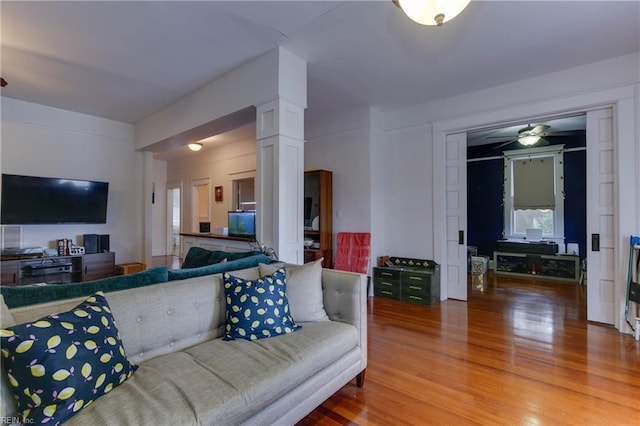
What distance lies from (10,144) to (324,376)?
5.56 m

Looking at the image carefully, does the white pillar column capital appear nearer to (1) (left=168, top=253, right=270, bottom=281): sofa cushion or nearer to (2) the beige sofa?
(1) (left=168, top=253, right=270, bottom=281): sofa cushion

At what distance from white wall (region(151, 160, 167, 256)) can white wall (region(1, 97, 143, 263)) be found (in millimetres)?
3449

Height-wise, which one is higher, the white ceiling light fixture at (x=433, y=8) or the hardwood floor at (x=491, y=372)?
the white ceiling light fixture at (x=433, y=8)

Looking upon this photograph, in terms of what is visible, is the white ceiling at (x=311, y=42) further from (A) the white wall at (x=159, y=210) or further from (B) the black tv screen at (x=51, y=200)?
(A) the white wall at (x=159, y=210)

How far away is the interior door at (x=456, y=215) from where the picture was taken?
4.36m

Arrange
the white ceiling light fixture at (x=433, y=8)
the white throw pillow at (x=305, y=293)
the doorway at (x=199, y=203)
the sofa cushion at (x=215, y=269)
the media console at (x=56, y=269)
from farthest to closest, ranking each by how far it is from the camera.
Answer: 1. the doorway at (x=199, y=203)
2. the media console at (x=56, y=269)
3. the white throw pillow at (x=305, y=293)
4. the sofa cushion at (x=215, y=269)
5. the white ceiling light fixture at (x=433, y=8)

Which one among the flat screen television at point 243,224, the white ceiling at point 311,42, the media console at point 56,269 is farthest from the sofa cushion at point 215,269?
the media console at point 56,269

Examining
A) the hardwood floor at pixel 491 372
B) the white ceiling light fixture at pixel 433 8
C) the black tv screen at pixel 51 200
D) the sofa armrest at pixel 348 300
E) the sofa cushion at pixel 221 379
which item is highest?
the white ceiling light fixture at pixel 433 8

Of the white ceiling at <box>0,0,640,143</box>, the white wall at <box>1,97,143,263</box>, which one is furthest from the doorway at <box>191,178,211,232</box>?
the white ceiling at <box>0,0,640,143</box>

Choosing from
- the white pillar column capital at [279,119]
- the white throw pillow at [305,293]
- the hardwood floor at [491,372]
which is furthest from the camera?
the white pillar column capital at [279,119]

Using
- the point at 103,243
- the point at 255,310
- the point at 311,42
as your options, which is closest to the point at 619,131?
the point at 311,42

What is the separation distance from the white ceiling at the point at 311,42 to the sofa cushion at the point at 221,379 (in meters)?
2.52

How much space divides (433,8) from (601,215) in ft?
10.6

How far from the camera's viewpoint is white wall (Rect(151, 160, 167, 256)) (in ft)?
28.6
